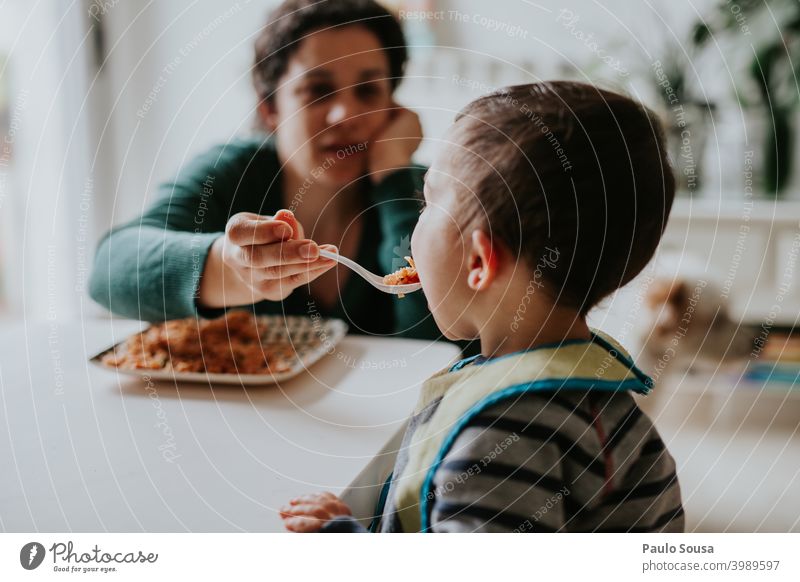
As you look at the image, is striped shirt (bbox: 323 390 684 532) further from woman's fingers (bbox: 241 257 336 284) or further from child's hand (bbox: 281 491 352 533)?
woman's fingers (bbox: 241 257 336 284)

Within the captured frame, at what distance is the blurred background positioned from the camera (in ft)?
1.78

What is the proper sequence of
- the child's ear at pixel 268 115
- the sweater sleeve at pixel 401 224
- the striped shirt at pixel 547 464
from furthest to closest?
the child's ear at pixel 268 115
the sweater sleeve at pixel 401 224
the striped shirt at pixel 547 464

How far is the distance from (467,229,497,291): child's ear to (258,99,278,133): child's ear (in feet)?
0.95

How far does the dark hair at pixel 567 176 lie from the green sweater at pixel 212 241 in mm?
100

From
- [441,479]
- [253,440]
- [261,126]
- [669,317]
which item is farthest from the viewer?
[669,317]

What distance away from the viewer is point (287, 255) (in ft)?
1.66

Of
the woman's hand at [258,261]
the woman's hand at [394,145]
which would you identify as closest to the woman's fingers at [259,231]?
the woman's hand at [258,261]

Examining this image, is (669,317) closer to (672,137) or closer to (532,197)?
(672,137)

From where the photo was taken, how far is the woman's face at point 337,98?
0.57 metres

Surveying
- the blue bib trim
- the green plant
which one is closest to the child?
the blue bib trim

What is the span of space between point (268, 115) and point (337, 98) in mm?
108

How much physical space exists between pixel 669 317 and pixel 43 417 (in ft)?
3.08

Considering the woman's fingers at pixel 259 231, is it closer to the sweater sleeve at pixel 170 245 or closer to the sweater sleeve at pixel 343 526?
the sweater sleeve at pixel 170 245
